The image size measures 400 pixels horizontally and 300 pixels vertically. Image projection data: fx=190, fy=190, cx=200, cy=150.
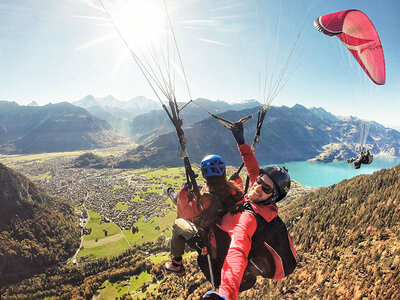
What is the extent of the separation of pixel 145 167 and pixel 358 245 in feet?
591

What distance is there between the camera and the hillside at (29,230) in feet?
193

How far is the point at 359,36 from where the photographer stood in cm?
976

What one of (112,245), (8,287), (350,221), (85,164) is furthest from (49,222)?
(85,164)

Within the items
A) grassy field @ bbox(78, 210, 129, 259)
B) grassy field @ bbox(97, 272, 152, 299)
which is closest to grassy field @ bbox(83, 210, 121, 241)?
grassy field @ bbox(78, 210, 129, 259)

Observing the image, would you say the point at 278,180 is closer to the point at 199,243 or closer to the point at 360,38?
the point at 199,243

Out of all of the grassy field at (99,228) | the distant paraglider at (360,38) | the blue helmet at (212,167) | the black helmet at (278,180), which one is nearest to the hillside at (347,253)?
the distant paraglider at (360,38)

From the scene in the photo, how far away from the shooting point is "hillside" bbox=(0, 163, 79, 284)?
58.7 m

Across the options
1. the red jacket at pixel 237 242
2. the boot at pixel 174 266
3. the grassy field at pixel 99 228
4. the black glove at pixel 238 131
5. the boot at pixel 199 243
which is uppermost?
the black glove at pixel 238 131

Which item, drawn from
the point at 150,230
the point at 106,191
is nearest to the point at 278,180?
the point at 150,230

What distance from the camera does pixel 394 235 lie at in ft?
46.4

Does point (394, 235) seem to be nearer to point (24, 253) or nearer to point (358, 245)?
point (358, 245)

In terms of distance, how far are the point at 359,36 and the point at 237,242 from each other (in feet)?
41.5

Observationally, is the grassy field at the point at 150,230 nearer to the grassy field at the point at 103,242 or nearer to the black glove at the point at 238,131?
the grassy field at the point at 103,242

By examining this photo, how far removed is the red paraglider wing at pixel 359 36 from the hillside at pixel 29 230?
81517 mm
